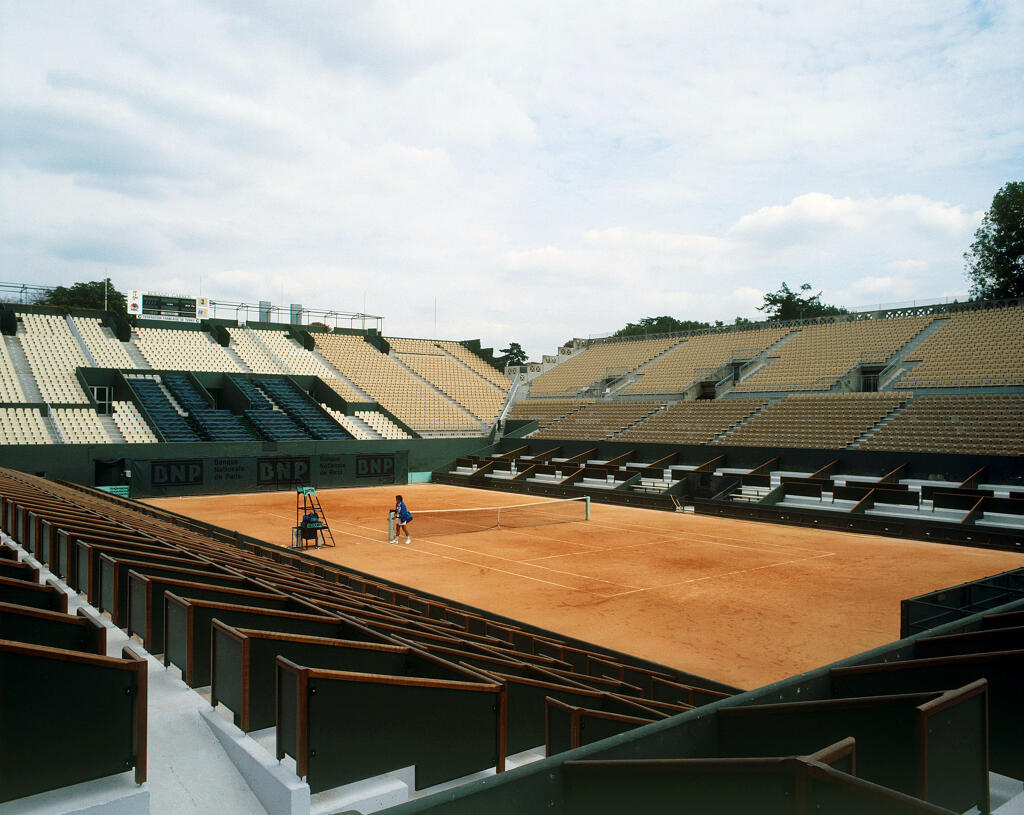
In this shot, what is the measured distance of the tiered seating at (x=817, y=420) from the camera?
107ft

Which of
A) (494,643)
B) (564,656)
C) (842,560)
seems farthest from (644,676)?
(842,560)

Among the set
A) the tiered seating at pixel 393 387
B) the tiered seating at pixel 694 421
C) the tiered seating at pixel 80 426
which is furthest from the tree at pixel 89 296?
the tiered seating at pixel 694 421

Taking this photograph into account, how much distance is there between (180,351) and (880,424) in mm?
40291

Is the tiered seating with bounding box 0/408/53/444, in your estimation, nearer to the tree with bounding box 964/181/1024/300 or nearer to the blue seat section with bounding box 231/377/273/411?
the blue seat section with bounding box 231/377/273/411

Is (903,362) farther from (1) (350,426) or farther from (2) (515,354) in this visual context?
(2) (515,354)

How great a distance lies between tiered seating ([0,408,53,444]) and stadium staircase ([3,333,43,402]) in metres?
1.47

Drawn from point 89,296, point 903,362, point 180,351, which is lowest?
point 903,362

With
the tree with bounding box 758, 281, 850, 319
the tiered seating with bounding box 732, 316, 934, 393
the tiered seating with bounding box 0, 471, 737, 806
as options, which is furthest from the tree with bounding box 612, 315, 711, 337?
the tiered seating with bounding box 0, 471, 737, 806

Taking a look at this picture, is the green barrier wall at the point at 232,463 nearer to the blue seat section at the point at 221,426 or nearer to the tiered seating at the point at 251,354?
the blue seat section at the point at 221,426

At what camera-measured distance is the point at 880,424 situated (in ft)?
106

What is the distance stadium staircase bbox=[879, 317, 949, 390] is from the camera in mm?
36219

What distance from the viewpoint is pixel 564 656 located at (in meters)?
9.36

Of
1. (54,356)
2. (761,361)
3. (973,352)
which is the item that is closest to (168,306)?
(54,356)

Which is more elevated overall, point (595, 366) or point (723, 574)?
point (595, 366)
